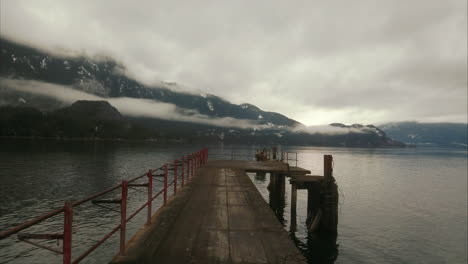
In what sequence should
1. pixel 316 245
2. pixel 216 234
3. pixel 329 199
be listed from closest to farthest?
pixel 216 234 → pixel 329 199 → pixel 316 245

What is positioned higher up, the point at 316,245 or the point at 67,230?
the point at 67,230

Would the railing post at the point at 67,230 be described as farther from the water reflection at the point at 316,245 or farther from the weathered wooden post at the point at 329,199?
the weathered wooden post at the point at 329,199

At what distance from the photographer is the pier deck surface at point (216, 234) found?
6.50m

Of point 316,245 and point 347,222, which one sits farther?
point 347,222

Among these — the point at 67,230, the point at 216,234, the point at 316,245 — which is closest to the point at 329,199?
the point at 316,245

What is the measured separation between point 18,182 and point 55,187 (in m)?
6.52

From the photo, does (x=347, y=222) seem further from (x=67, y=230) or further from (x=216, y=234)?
(x=67, y=230)

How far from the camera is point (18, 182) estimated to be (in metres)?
36.0

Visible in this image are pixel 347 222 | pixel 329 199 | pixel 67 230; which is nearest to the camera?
pixel 67 230

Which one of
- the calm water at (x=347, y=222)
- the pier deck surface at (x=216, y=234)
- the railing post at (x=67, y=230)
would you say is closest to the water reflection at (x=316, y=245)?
the calm water at (x=347, y=222)

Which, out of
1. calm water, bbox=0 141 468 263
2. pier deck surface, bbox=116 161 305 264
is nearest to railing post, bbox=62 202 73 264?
pier deck surface, bbox=116 161 305 264

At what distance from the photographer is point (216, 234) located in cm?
804

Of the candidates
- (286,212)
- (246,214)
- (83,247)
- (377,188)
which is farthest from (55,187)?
(377,188)

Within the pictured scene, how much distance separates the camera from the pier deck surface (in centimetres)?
650
